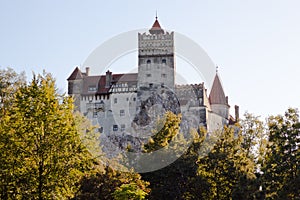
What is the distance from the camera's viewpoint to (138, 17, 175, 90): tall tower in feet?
204

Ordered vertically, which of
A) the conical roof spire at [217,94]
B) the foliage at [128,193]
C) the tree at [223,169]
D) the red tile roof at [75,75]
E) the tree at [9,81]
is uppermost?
the red tile roof at [75,75]

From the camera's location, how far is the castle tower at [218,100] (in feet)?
221

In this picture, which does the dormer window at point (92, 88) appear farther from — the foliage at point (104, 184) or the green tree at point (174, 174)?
the foliage at point (104, 184)

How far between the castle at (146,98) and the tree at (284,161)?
111ft

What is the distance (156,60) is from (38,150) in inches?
1790

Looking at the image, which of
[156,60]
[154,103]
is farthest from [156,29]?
[154,103]

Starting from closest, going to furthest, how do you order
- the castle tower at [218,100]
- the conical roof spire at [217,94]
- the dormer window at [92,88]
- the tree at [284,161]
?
1. the tree at [284,161]
2. the dormer window at [92,88]
3. the castle tower at [218,100]
4. the conical roof spire at [217,94]

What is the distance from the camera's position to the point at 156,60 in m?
62.5

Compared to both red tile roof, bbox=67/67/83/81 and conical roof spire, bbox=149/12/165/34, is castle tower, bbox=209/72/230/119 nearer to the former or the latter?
conical roof spire, bbox=149/12/165/34

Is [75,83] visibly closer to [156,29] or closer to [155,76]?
[155,76]

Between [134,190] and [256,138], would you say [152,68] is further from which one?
[134,190]

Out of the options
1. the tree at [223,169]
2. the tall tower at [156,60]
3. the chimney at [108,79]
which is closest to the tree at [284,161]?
the tree at [223,169]

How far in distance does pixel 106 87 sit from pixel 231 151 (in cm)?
3683

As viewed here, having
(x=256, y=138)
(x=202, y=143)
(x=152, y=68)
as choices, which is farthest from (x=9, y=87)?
(x=152, y=68)
